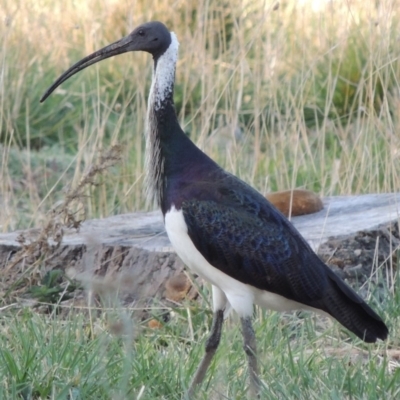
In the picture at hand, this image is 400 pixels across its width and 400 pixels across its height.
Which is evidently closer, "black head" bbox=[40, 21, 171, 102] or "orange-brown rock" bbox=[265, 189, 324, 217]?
"black head" bbox=[40, 21, 171, 102]

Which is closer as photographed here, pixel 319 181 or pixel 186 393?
pixel 186 393

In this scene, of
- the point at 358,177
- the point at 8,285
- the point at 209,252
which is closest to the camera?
the point at 209,252

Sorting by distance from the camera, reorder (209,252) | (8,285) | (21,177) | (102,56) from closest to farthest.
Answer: (209,252) → (102,56) → (8,285) → (21,177)

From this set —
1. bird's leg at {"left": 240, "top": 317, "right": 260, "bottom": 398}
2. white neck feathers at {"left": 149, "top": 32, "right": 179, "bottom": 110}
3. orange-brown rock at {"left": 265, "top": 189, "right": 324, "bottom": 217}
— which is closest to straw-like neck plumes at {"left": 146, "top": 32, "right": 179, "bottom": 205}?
white neck feathers at {"left": 149, "top": 32, "right": 179, "bottom": 110}

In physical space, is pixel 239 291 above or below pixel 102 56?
below

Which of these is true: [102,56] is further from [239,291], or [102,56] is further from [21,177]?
[21,177]

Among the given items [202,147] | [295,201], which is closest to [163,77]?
[295,201]

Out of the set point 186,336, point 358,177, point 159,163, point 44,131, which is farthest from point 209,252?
point 44,131

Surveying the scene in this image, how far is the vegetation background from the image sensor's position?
147 inches

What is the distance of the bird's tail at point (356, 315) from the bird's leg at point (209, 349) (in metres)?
0.43

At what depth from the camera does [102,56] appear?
14.9 feet

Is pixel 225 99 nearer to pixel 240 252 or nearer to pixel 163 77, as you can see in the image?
pixel 163 77

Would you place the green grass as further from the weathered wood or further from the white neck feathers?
the white neck feathers

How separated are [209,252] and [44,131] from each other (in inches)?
194
